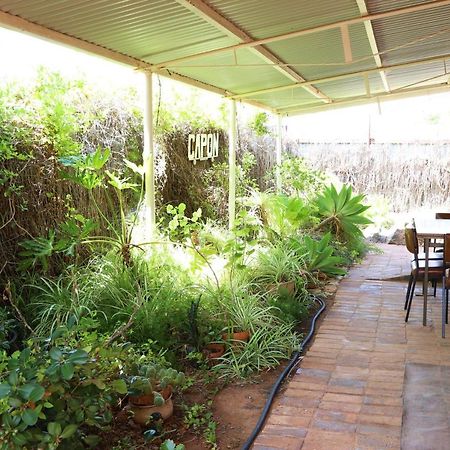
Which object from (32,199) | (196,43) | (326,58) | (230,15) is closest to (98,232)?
(32,199)

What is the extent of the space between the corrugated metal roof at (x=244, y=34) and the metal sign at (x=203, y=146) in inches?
29.0

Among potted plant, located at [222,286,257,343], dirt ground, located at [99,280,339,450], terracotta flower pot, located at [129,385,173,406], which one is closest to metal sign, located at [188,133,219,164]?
potted plant, located at [222,286,257,343]

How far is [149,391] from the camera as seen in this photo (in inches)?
114

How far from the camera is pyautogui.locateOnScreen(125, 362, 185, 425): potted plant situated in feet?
9.41

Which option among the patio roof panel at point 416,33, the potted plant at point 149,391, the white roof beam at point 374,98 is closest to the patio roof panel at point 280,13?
the patio roof panel at point 416,33

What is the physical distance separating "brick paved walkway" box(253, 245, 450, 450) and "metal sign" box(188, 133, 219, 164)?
126 inches

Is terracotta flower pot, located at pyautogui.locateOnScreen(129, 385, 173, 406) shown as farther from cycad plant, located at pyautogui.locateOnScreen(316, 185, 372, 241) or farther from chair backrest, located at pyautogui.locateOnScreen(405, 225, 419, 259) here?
cycad plant, located at pyautogui.locateOnScreen(316, 185, 372, 241)

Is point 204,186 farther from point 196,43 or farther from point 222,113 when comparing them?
point 196,43

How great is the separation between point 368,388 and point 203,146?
17.0 feet

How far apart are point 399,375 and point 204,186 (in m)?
4.93

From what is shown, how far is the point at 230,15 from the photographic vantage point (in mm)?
4227

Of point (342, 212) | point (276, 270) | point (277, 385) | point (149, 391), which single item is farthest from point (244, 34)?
point (342, 212)

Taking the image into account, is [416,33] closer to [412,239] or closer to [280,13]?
[280,13]

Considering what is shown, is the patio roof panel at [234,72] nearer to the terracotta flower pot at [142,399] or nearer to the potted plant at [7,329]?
the potted plant at [7,329]
